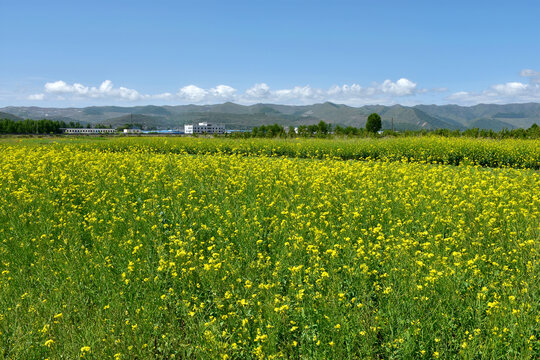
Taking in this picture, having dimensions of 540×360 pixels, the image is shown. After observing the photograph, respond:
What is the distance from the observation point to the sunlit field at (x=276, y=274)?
12.1 ft

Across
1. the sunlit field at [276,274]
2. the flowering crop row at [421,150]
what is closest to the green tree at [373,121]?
the flowering crop row at [421,150]

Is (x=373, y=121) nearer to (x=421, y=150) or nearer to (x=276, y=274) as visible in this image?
(x=421, y=150)

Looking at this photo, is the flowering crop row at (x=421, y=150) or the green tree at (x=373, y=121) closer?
the flowering crop row at (x=421, y=150)

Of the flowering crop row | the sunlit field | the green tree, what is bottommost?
the sunlit field

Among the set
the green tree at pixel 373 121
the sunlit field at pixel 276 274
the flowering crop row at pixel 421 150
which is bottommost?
the sunlit field at pixel 276 274

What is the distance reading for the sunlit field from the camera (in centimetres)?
368

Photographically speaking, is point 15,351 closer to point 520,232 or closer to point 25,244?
point 25,244

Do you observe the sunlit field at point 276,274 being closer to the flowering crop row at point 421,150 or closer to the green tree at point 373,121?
the flowering crop row at point 421,150

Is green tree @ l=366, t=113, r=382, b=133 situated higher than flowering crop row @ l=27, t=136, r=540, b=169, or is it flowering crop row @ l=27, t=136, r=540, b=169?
green tree @ l=366, t=113, r=382, b=133

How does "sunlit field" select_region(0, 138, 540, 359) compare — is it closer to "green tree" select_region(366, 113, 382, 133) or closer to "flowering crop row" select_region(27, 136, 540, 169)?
"flowering crop row" select_region(27, 136, 540, 169)

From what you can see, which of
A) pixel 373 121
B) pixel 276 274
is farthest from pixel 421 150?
pixel 373 121

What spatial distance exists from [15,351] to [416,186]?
27.7ft

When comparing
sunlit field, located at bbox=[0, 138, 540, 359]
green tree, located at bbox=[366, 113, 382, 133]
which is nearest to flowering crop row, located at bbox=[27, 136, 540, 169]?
sunlit field, located at bbox=[0, 138, 540, 359]

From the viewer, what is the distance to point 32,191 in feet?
32.1
